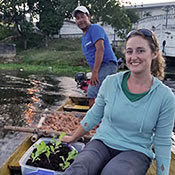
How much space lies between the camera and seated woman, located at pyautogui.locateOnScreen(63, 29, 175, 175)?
73.0 inches

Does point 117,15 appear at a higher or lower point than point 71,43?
higher

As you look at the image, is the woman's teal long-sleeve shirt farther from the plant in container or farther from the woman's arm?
the plant in container

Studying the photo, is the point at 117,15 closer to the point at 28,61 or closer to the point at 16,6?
the point at 28,61

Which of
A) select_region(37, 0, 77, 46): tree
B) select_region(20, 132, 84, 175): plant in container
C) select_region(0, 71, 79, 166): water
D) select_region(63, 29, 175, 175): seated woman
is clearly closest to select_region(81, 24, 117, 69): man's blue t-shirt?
select_region(0, 71, 79, 166): water

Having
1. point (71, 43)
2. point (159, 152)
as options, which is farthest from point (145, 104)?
point (71, 43)

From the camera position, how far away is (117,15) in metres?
24.9

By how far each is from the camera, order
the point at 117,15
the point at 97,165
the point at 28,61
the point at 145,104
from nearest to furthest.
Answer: the point at 97,165 → the point at 145,104 → the point at 28,61 → the point at 117,15

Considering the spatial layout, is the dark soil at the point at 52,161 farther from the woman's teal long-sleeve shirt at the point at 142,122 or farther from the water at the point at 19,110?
the water at the point at 19,110

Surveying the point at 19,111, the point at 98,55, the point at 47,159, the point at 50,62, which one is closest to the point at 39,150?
the point at 47,159

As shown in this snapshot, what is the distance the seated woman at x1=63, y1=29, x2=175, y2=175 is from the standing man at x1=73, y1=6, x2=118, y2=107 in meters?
1.72

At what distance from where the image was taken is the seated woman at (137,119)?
73.0 inches

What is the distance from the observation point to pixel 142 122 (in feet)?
6.18

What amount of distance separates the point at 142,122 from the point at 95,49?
227 centimetres

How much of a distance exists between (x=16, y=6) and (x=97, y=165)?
29.6m
